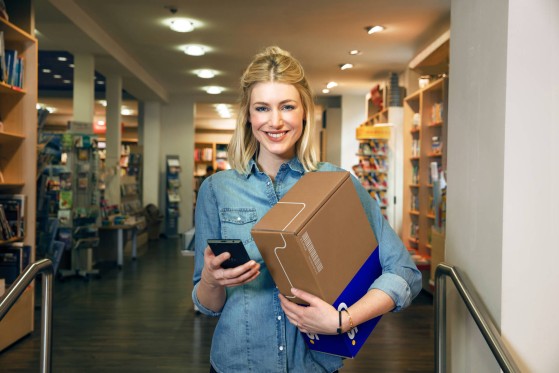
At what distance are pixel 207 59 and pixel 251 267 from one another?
27.9 feet

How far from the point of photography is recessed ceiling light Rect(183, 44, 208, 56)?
8.36 meters

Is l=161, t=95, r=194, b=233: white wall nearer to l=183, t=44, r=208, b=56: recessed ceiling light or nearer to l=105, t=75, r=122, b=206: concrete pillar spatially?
l=105, t=75, r=122, b=206: concrete pillar

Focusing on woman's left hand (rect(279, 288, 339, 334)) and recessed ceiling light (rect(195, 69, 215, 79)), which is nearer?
woman's left hand (rect(279, 288, 339, 334))

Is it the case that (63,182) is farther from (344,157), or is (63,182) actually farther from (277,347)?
(344,157)

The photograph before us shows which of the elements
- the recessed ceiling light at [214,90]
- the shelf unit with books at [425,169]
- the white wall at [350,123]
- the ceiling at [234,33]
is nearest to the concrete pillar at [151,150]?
the recessed ceiling light at [214,90]

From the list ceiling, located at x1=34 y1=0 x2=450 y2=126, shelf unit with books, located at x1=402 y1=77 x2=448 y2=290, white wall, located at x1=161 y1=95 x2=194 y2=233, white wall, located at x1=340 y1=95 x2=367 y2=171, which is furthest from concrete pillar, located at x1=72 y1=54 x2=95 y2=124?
white wall, located at x1=340 y1=95 x2=367 y2=171

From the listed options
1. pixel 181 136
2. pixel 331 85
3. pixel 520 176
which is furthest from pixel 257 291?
pixel 181 136

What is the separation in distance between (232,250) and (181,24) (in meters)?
6.25

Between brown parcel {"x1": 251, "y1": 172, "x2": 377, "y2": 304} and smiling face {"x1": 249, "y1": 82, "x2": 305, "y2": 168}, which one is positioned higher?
smiling face {"x1": 249, "y1": 82, "x2": 305, "y2": 168}

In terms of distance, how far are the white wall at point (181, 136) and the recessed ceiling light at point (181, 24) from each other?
21.5 ft

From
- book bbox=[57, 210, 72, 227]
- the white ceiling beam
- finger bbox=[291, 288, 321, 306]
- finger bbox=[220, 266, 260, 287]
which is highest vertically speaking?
the white ceiling beam

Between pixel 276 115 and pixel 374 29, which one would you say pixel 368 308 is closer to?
pixel 276 115

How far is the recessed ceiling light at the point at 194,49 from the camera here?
27.4 feet

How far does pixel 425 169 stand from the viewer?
7230 mm
